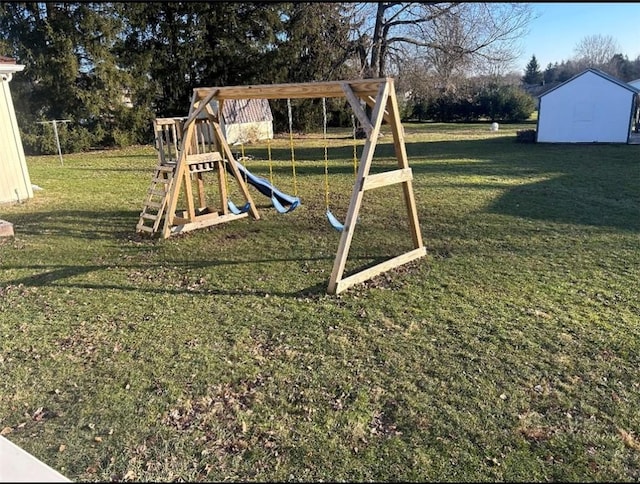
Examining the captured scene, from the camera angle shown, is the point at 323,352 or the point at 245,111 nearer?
the point at 323,352

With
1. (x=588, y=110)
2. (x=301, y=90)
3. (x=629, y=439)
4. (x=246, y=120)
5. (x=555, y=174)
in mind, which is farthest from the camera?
(x=246, y=120)

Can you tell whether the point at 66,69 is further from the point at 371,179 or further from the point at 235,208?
the point at 371,179

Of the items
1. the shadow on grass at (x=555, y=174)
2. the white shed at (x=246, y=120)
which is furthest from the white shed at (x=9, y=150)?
the white shed at (x=246, y=120)

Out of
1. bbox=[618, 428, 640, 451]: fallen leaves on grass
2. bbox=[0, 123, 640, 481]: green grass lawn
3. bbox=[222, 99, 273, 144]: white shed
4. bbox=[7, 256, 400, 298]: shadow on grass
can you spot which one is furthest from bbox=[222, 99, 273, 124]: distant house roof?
bbox=[618, 428, 640, 451]: fallen leaves on grass

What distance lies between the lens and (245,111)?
71.2 ft

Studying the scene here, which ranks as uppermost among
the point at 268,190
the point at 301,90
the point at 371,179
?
the point at 301,90

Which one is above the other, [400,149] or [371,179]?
[400,149]

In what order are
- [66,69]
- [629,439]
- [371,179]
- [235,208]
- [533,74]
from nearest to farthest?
[629,439], [371,179], [235,208], [66,69], [533,74]

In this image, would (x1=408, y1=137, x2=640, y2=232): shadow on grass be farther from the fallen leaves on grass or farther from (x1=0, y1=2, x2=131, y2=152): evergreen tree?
(x1=0, y1=2, x2=131, y2=152): evergreen tree

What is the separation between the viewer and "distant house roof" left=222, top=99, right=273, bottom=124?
799 inches

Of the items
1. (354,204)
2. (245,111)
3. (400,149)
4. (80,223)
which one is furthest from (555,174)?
(245,111)

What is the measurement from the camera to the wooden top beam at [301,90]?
192 inches

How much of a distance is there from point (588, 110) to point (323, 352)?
65.3 ft

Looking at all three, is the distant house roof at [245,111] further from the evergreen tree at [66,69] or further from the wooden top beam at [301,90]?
the wooden top beam at [301,90]
